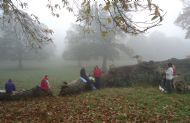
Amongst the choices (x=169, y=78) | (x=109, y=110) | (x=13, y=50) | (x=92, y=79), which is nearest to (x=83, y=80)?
(x=92, y=79)

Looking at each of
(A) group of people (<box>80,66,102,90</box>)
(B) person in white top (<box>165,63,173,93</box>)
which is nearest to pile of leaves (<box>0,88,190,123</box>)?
(B) person in white top (<box>165,63,173,93</box>)

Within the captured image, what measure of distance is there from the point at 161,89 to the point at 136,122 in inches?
258

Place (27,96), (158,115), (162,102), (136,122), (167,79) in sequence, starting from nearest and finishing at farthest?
(136,122), (158,115), (162,102), (167,79), (27,96)

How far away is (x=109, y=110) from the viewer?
39.7 ft

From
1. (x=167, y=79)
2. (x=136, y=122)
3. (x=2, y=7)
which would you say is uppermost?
(x=2, y=7)

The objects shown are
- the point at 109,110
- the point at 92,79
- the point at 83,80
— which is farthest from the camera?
the point at 92,79

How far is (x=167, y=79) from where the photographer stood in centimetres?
1585

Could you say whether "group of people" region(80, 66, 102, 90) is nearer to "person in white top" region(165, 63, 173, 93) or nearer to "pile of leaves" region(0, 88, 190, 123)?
"pile of leaves" region(0, 88, 190, 123)

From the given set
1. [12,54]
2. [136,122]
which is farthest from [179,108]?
[12,54]

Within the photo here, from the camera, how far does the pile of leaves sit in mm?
10859

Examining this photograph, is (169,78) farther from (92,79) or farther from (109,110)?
(92,79)

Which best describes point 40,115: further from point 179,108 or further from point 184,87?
point 184,87

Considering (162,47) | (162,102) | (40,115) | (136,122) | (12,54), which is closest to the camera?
(136,122)

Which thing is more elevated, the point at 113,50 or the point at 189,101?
the point at 113,50
